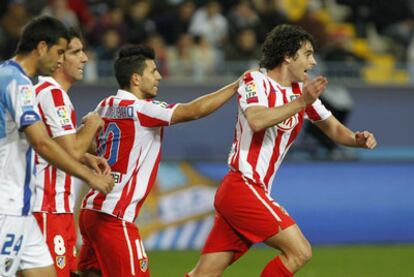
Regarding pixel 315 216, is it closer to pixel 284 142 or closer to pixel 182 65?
pixel 182 65

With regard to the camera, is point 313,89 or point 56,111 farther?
point 313,89

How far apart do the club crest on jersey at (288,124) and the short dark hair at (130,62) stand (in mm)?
1113

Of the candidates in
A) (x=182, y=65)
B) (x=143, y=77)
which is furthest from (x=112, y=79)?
(x=143, y=77)

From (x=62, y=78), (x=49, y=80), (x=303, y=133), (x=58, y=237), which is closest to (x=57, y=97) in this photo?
(x=49, y=80)

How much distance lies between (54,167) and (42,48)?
1.01m

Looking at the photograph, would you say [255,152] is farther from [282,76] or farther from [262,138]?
[282,76]

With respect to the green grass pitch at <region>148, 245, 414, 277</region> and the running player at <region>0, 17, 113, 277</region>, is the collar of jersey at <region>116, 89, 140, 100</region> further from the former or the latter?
the green grass pitch at <region>148, 245, 414, 277</region>

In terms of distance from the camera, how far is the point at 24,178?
19.9ft

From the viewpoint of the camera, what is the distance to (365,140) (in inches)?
299

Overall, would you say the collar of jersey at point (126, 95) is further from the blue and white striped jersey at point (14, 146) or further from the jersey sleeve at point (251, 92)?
the blue and white striped jersey at point (14, 146)

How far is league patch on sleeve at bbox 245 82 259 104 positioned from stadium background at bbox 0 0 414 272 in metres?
3.77

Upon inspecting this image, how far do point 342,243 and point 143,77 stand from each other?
6.26 metres

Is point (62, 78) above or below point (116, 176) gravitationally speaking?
above

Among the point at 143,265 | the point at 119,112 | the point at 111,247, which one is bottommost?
the point at 143,265
